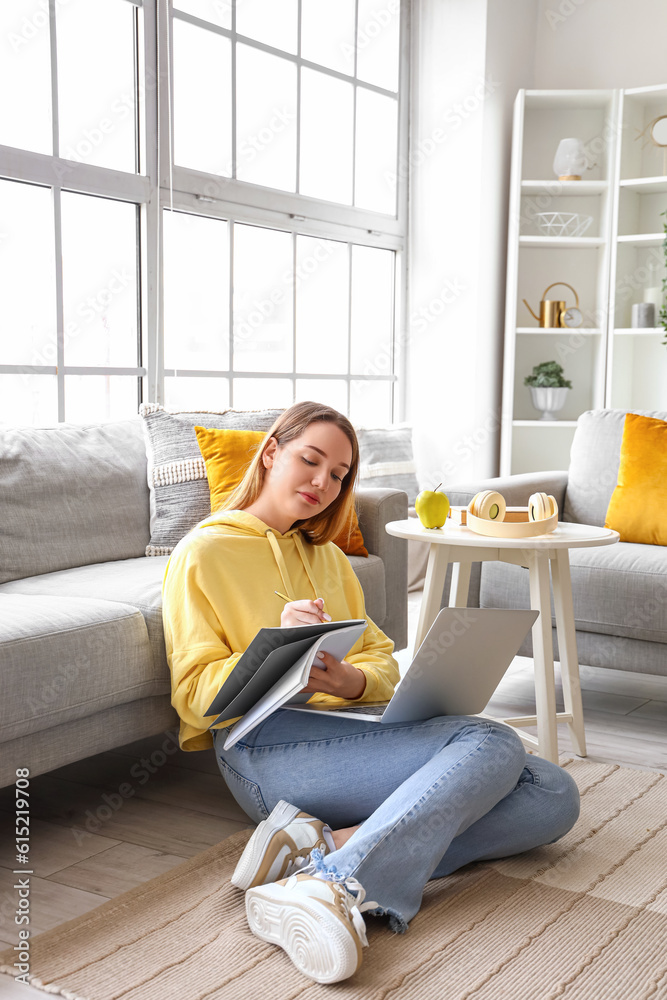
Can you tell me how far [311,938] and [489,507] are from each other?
1.12 meters

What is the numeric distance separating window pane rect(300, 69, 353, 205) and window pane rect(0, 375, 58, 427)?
154cm

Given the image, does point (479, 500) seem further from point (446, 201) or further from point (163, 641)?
point (446, 201)

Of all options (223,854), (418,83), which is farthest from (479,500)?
(418,83)

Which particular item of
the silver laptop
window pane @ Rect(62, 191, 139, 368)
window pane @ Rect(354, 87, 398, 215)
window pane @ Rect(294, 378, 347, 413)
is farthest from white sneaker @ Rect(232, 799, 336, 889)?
window pane @ Rect(354, 87, 398, 215)

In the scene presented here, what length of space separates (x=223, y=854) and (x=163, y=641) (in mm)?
429

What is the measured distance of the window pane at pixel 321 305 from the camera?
13.2ft

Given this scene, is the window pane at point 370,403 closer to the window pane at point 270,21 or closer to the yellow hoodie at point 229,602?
the window pane at point 270,21

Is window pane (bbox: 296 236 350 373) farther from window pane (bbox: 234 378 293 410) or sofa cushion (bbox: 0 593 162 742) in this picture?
sofa cushion (bbox: 0 593 162 742)

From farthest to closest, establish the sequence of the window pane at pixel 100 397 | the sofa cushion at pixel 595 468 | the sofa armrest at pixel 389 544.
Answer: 1. the sofa cushion at pixel 595 468
2. the window pane at pixel 100 397
3. the sofa armrest at pixel 389 544

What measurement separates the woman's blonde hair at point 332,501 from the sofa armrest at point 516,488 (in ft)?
3.42

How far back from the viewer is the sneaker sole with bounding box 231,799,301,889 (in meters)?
1.54

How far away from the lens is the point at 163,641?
197 centimetres
